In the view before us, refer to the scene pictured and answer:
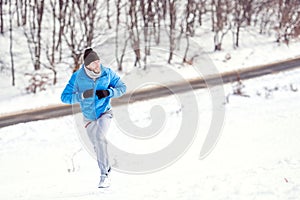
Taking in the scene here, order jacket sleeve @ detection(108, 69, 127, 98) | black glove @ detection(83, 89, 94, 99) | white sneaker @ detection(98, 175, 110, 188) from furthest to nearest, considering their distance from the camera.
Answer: white sneaker @ detection(98, 175, 110, 188)
jacket sleeve @ detection(108, 69, 127, 98)
black glove @ detection(83, 89, 94, 99)

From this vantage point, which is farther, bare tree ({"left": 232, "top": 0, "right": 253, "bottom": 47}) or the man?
bare tree ({"left": 232, "top": 0, "right": 253, "bottom": 47})

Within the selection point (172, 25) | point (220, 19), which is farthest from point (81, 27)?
point (220, 19)

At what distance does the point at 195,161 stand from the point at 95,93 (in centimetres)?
277

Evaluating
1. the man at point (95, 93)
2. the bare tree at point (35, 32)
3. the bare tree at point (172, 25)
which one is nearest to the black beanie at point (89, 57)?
the man at point (95, 93)

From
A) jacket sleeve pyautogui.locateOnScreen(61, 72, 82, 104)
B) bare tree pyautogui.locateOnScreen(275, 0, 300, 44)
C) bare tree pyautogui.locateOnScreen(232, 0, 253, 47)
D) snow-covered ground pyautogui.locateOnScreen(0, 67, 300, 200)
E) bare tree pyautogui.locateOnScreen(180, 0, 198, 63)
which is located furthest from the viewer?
bare tree pyautogui.locateOnScreen(275, 0, 300, 44)

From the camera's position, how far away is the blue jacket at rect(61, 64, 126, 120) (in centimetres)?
585

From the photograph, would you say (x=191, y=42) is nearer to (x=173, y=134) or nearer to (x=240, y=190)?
(x=173, y=134)

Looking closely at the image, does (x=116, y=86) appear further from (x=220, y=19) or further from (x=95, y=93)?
(x=220, y=19)

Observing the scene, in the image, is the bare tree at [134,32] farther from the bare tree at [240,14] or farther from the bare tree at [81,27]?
the bare tree at [240,14]

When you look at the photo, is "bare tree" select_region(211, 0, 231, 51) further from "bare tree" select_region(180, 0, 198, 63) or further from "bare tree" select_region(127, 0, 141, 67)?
"bare tree" select_region(127, 0, 141, 67)

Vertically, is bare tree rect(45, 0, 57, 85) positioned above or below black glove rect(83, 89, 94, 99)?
below

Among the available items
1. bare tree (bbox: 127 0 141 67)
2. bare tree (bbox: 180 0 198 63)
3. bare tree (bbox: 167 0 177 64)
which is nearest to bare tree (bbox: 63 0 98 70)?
bare tree (bbox: 127 0 141 67)

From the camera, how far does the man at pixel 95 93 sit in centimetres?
577

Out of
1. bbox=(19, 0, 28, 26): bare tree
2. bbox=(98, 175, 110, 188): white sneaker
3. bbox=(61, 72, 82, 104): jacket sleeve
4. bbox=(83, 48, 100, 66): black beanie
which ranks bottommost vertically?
bbox=(98, 175, 110, 188): white sneaker
